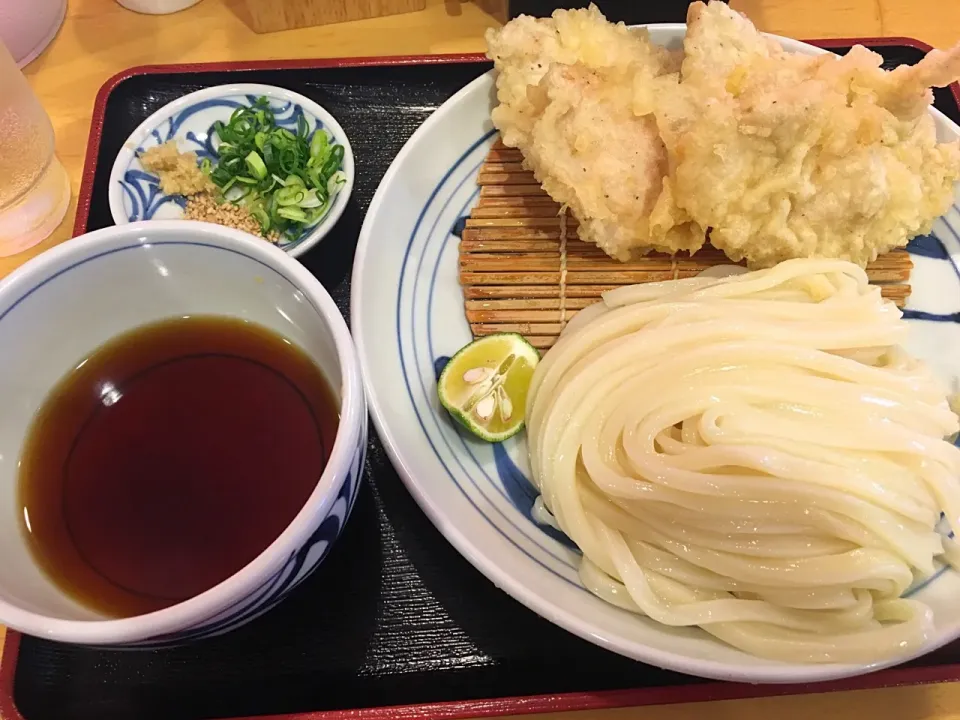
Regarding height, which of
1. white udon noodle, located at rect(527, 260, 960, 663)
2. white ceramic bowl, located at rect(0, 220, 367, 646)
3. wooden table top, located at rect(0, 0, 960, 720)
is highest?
wooden table top, located at rect(0, 0, 960, 720)

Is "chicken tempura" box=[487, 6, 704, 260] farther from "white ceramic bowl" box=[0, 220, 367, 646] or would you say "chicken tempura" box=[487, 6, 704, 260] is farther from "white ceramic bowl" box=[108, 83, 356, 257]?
"white ceramic bowl" box=[0, 220, 367, 646]

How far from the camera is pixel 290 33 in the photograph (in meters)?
2.57

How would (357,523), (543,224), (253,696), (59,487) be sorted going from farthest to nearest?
1. (543,224)
2. (357,523)
3. (253,696)
4. (59,487)

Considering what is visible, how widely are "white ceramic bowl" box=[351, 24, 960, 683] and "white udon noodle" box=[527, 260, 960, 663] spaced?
0.06 meters

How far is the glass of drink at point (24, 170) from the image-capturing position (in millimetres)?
2074

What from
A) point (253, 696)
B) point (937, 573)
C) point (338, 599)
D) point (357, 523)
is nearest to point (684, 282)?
point (937, 573)

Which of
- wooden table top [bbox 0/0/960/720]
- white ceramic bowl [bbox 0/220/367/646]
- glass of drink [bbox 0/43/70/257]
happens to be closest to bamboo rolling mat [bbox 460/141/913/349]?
white ceramic bowl [bbox 0/220/367/646]

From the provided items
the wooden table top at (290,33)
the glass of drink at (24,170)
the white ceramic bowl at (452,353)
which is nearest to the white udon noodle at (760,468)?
the white ceramic bowl at (452,353)

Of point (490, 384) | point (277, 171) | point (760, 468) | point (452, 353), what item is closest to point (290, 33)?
point (277, 171)

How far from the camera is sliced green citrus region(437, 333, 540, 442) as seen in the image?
172cm

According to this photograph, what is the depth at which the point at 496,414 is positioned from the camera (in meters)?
1.74

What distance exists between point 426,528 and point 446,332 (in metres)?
0.53

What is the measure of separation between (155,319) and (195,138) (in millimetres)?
949

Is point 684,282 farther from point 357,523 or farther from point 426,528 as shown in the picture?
point 357,523
